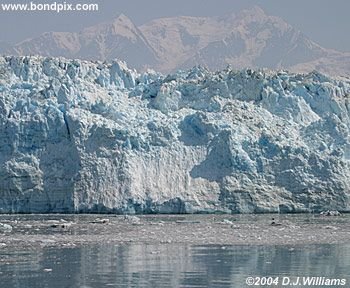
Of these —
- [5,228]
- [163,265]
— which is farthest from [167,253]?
[5,228]

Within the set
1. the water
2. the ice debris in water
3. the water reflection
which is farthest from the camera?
the ice debris in water

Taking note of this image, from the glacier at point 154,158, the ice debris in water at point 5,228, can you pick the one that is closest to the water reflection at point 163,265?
the ice debris in water at point 5,228

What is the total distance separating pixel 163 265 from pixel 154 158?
18.3 metres

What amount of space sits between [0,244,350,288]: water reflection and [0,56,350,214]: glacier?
555 inches

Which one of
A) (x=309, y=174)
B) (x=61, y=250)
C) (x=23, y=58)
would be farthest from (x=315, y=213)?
(x=61, y=250)

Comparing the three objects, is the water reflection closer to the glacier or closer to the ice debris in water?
the ice debris in water

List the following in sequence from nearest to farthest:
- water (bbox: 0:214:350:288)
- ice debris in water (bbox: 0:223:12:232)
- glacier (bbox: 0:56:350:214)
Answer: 1. water (bbox: 0:214:350:288)
2. ice debris in water (bbox: 0:223:12:232)
3. glacier (bbox: 0:56:350:214)

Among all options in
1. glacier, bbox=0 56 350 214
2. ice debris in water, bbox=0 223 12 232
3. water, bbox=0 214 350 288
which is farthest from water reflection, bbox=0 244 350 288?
glacier, bbox=0 56 350 214

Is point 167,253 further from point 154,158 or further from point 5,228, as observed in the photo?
point 154,158

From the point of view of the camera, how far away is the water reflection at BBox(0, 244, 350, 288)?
1181cm

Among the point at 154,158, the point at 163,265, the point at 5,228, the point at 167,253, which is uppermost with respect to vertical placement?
the point at 154,158

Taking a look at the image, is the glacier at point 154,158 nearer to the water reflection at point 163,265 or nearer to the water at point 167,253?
the water at point 167,253

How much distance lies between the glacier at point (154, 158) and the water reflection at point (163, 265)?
14.1 metres

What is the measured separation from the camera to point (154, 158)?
31766 mm
